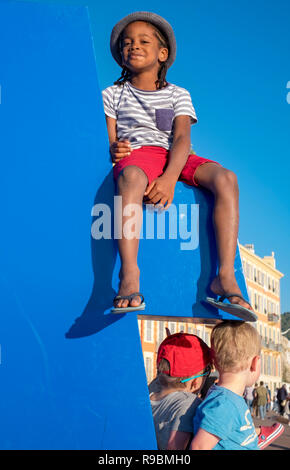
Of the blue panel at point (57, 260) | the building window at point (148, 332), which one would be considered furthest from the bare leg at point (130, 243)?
the building window at point (148, 332)

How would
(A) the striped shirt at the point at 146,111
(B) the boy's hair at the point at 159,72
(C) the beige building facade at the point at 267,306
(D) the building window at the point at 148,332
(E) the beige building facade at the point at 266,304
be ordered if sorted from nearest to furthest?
(A) the striped shirt at the point at 146,111 < (B) the boy's hair at the point at 159,72 < (D) the building window at the point at 148,332 < (E) the beige building facade at the point at 266,304 < (C) the beige building facade at the point at 267,306

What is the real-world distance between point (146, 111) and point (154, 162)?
Result: 41 cm

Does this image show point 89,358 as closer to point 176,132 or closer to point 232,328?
point 232,328

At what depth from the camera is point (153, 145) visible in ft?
9.98

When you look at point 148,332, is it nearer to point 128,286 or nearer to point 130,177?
point 130,177

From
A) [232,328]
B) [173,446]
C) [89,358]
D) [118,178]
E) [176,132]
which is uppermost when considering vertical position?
[176,132]

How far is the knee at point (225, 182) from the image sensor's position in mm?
2793

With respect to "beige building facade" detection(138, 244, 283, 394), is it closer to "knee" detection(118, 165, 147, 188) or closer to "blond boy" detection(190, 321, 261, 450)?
"blond boy" detection(190, 321, 261, 450)

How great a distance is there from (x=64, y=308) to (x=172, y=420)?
76 centimetres

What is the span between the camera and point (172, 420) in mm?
2488

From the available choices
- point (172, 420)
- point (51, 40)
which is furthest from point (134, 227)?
point (51, 40)

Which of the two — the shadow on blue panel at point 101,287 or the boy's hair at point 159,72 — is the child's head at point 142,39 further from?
the shadow on blue panel at point 101,287

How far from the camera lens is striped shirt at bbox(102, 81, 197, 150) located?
3.08 metres

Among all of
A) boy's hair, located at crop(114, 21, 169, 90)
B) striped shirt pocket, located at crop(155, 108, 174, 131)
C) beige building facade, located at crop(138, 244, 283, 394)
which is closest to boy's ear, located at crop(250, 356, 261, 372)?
striped shirt pocket, located at crop(155, 108, 174, 131)
